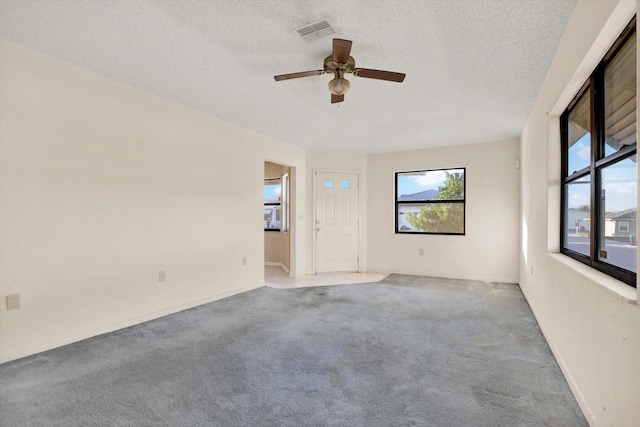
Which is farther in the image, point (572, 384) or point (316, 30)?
point (316, 30)

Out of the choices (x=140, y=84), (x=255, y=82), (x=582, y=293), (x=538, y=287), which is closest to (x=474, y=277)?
(x=538, y=287)

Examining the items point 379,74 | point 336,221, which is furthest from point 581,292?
point 336,221

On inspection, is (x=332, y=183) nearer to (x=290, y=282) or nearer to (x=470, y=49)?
(x=290, y=282)

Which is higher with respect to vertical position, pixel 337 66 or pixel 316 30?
pixel 316 30

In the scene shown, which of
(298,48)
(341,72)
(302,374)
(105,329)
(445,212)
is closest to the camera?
(302,374)

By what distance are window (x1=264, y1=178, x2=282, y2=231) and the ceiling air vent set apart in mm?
4669

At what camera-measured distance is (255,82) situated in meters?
3.39

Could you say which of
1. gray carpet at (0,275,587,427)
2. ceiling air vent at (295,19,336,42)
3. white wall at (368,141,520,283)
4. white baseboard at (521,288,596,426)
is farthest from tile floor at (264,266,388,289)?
ceiling air vent at (295,19,336,42)

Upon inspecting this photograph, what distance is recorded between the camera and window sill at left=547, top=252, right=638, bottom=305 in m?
1.32

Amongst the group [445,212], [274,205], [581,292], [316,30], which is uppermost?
[316,30]

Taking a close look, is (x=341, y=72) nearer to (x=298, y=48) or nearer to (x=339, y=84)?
(x=339, y=84)

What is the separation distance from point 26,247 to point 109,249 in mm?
630

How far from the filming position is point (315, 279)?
563 centimetres

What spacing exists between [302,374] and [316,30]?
2486 mm
